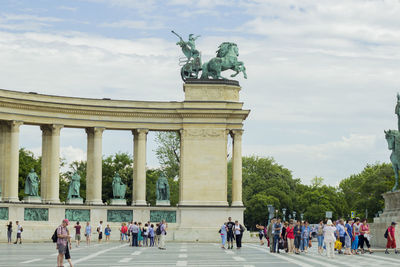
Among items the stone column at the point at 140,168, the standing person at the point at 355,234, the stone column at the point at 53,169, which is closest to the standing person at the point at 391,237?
the standing person at the point at 355,234

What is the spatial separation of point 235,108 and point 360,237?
30.0m

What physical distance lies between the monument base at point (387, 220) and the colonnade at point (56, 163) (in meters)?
24.7

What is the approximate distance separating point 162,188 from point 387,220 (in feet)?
101

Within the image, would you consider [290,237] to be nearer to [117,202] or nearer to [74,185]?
[117,202]

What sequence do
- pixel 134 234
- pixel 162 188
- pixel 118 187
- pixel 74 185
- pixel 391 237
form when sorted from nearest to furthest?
1. pixel 391 237
2. pixel 134 234
3. pixel 74 185
4. pixel 118 187
5. pixel 162 188

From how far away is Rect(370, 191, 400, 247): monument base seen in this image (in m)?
49.4

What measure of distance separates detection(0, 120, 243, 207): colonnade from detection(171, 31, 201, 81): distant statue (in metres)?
7.56

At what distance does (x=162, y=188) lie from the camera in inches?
3039

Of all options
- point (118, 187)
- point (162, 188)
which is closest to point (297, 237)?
point (162, 188)

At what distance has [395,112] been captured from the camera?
2058 inches

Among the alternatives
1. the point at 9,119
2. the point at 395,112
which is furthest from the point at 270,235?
the point at 9,119

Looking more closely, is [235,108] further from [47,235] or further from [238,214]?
[47,235]

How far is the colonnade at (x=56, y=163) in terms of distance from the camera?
69.9m

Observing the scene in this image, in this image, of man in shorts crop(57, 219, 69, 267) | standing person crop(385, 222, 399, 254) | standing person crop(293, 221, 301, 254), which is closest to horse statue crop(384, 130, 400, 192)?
standing person crop(385, 222, 399, 254)
